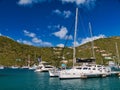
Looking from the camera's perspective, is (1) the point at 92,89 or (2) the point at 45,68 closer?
(1) the point at 92,89

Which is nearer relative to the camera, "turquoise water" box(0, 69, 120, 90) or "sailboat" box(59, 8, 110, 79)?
"turquoise water" box(0, 69, 120, 90)

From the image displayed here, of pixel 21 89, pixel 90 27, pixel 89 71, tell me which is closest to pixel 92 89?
pixel 21 89

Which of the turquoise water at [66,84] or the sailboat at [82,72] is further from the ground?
the sailboat at [82,72]

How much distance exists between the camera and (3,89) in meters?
53.6

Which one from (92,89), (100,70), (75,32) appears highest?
(75,32)

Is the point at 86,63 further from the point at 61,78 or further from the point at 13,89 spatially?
the point at 13,89

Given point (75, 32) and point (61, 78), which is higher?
point (75, 32)

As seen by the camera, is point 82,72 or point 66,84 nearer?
point 66,84

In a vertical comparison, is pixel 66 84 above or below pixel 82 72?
below

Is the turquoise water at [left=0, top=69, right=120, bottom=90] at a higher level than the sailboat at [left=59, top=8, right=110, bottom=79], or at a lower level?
lower

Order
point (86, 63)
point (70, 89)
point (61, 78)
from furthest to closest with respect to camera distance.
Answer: point (86, 63) < point (61, 78) < point (70, 89)

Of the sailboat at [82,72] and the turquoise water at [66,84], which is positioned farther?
the sailboat at [82,72]

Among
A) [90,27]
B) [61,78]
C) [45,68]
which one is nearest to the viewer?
[61,78]

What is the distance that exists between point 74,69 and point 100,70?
10.3m
